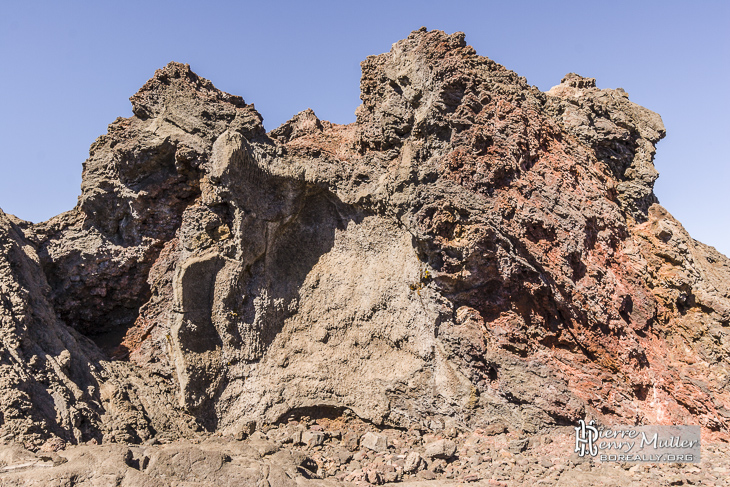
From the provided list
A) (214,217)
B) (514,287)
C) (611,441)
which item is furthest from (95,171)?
(611,441)

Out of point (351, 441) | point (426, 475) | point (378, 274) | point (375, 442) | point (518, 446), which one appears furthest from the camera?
point (378, 274)

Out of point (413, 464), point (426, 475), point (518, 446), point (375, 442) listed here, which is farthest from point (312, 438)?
point (518, 446)

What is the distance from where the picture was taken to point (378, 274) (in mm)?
7945

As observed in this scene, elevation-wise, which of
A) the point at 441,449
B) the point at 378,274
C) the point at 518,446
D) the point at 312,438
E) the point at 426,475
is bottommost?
the point at 426,475

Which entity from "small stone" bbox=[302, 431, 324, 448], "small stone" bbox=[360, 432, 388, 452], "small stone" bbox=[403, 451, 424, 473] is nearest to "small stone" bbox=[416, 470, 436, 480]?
"small stone" bbox=[403, 451, 424, 473]

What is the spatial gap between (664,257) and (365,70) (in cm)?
523

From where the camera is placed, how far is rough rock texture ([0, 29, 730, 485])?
268 inches

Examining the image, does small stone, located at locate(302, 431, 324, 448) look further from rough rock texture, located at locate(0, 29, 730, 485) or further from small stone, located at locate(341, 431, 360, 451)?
rough rock texture, located at locate(0, 29, 730, 485)

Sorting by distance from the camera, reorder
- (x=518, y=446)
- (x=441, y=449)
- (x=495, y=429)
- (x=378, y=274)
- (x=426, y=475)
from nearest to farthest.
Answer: (x=426, y=475), (x=518, y=446), (x=441, y=449), (x=495, y=429), (x=378, y=274)

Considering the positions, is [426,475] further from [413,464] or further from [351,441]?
[351,441]

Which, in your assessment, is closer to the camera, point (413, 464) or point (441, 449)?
point (413, 464)

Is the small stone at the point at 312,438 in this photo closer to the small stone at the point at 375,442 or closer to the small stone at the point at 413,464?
the small stone at the point at 375,442

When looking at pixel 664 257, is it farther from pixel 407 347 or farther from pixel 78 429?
pixel 78 429

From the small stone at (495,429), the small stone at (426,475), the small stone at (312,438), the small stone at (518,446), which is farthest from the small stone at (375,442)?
the small stone at (518,446)
